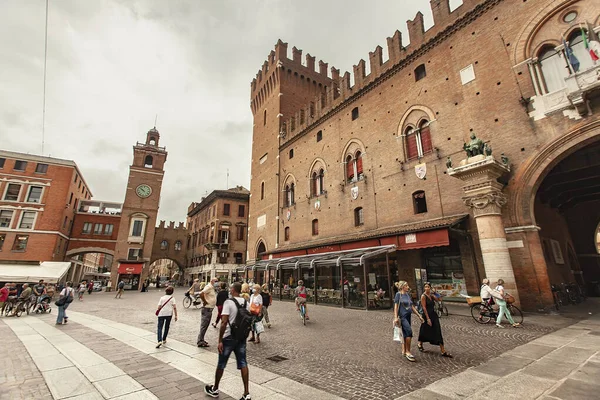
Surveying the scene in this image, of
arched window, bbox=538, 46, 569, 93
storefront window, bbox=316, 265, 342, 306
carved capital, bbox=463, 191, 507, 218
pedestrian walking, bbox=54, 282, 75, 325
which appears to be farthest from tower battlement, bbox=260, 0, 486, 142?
pedestrian walking, bbox=54, 282, 75, 325

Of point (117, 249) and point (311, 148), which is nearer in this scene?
point (311, 148)

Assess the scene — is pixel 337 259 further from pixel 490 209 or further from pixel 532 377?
pixel 532 377

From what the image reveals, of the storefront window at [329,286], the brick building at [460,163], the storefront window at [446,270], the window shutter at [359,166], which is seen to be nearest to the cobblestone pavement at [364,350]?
the storefront window at [446,270]

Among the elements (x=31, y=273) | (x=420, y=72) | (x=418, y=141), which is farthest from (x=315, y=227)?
(x=31, y=273)

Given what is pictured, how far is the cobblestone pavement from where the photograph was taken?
456 centimetres

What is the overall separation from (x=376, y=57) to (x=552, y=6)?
10.0 metres

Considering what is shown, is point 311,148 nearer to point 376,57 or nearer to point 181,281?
point 376,57

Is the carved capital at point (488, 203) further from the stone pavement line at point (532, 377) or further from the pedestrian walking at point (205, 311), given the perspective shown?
the pedestrian walking at point (205, 311)

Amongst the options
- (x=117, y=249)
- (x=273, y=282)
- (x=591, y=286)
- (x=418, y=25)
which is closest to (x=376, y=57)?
(x=418, y=25)

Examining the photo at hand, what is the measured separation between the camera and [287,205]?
2730cm

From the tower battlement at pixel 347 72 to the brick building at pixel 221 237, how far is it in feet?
Answer: 46.2

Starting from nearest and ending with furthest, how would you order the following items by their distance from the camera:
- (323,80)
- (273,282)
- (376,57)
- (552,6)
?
(552,6)
(376,57)
(273,282)
(323,80)

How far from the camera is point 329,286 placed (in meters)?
19.1

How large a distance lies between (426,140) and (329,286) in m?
11.1
